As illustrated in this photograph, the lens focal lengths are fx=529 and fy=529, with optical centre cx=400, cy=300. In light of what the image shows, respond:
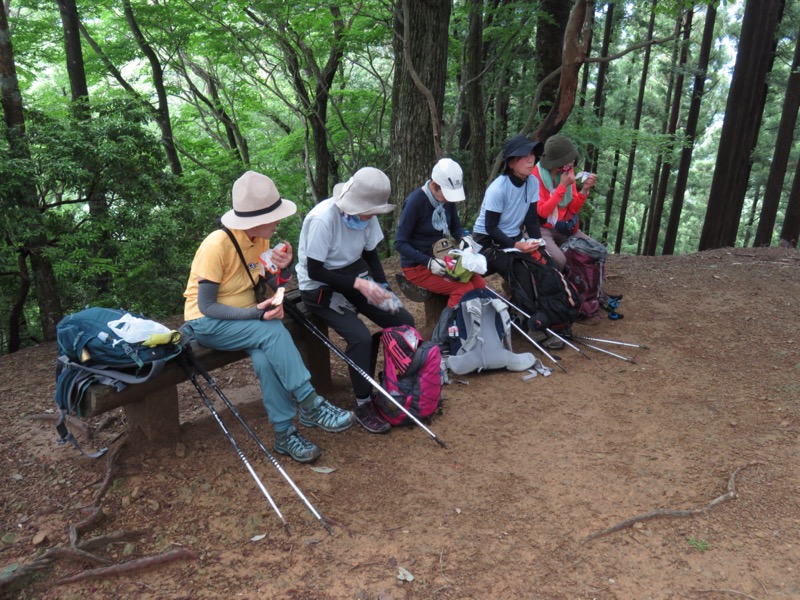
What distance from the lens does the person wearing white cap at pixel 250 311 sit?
304cm

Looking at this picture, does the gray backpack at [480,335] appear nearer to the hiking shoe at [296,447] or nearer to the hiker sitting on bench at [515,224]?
the hiker sitting on bench at [515,224]

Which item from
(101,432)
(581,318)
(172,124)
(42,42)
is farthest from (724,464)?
(172,124)

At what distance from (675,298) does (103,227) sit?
636 centimetres

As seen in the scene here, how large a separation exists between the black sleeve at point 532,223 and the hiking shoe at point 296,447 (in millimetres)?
2864

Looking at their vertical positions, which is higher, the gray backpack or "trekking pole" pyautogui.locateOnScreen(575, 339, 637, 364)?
the gray backpack

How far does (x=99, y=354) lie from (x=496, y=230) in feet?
10.6

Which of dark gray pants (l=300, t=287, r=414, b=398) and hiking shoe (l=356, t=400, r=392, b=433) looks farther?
dark gray pants (l=300, t=287, r=414, b=398)

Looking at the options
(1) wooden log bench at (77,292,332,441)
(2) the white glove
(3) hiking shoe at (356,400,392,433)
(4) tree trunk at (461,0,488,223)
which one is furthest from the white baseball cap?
(4) tree trunk at (461,0,488,223)

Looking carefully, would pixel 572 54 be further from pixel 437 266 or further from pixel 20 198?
pixel 20 198

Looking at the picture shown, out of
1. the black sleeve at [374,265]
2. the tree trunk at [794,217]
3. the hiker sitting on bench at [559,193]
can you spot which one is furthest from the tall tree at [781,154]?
the black sleeve at [374,265]

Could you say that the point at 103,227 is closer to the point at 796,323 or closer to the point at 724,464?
the point at 724,464

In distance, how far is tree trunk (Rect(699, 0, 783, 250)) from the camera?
10.7 meters

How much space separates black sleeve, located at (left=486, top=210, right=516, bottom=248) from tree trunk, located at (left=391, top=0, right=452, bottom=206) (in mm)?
2004

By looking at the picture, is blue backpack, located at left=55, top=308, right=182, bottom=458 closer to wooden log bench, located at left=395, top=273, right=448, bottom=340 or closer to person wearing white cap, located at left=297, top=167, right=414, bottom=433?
person wearing white cap, located at left=297, top=167, right=414, bottom=433
